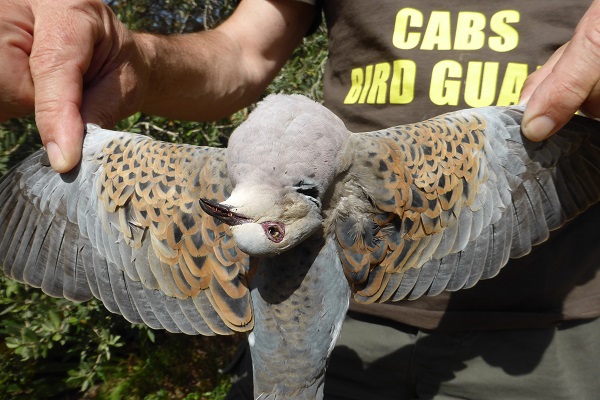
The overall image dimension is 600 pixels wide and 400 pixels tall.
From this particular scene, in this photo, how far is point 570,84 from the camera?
1.70 metres

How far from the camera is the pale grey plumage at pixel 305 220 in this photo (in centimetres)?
167

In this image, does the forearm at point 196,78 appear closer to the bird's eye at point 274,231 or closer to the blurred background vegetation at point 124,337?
the blurred background vegetation at point 124,337

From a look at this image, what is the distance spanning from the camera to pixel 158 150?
72.4 inches

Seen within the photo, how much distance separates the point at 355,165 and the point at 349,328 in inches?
49.0

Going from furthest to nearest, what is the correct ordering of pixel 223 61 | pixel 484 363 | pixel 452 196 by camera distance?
pixel 223 61, pixel 484 363, pixel 452 196

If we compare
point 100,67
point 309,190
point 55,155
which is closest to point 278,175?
point 309,190

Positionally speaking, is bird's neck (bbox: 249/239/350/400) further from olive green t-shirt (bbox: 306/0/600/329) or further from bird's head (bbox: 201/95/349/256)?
olive green t-shirt (bbox: 306/0/600/329)

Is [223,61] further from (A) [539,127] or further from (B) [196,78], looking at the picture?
(A) [539,127]

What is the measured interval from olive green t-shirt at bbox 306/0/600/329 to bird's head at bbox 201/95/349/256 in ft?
3.12

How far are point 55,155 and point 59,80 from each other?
10.3 inches

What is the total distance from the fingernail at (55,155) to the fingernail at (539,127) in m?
1.56

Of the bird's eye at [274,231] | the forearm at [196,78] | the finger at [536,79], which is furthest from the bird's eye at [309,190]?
the forearm at [196,78]

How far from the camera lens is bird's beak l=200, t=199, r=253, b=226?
1341 millimetres

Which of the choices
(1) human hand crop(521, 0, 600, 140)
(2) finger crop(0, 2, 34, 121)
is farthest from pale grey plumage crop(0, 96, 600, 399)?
(2) finger crop(0, 2, 34, 121)
